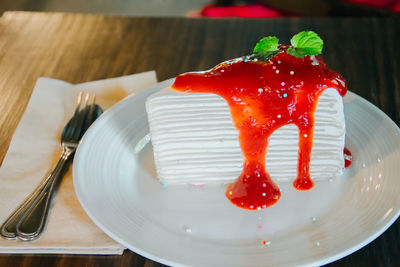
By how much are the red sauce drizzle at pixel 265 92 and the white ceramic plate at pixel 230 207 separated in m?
0.08

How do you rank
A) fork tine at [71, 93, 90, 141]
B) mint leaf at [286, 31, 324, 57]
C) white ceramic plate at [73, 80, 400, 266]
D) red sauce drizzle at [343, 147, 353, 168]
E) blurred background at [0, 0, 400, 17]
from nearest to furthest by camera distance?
white ceramic plate at [73, 80, 400, 266], mint leaf at [286, 31, 324, 57], red sauce drizzle at [343, 147, 353, 168], fork tine at [71, 93, 90, 141], blurred background at [0, 0, 400, 17]

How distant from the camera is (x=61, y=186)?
1.28 metres

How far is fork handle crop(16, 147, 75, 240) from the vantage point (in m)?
1.12

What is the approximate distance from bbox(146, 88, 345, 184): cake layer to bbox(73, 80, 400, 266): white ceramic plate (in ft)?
0.14

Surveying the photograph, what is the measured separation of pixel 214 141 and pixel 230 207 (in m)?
0.18

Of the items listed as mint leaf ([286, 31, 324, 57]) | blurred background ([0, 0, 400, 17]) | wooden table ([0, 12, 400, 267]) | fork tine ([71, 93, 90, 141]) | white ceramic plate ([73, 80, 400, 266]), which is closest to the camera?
white ceramic plate ([73, 80, 400, 266])

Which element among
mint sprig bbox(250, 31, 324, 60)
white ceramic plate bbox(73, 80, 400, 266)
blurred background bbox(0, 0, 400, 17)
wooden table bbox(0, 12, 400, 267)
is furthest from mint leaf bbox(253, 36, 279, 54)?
blurred background bbox(0, 0, 400, 17)

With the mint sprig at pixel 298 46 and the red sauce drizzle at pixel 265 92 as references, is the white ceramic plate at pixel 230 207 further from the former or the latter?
the mint sprig at pixel 298 46

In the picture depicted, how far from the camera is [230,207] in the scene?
47.7 inches

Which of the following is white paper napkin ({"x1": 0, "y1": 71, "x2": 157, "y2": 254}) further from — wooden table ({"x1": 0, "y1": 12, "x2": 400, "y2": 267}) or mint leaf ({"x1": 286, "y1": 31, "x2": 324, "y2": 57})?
mint leaf ({"x1": 286, "y1": 31, "x2": 324, "y2": 57})

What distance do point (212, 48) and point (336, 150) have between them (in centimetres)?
75

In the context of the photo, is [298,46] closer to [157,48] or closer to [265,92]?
[265,92]

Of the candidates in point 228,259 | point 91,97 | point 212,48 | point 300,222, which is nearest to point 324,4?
point 212,48

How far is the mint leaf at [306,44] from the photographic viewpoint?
3.81 ft
